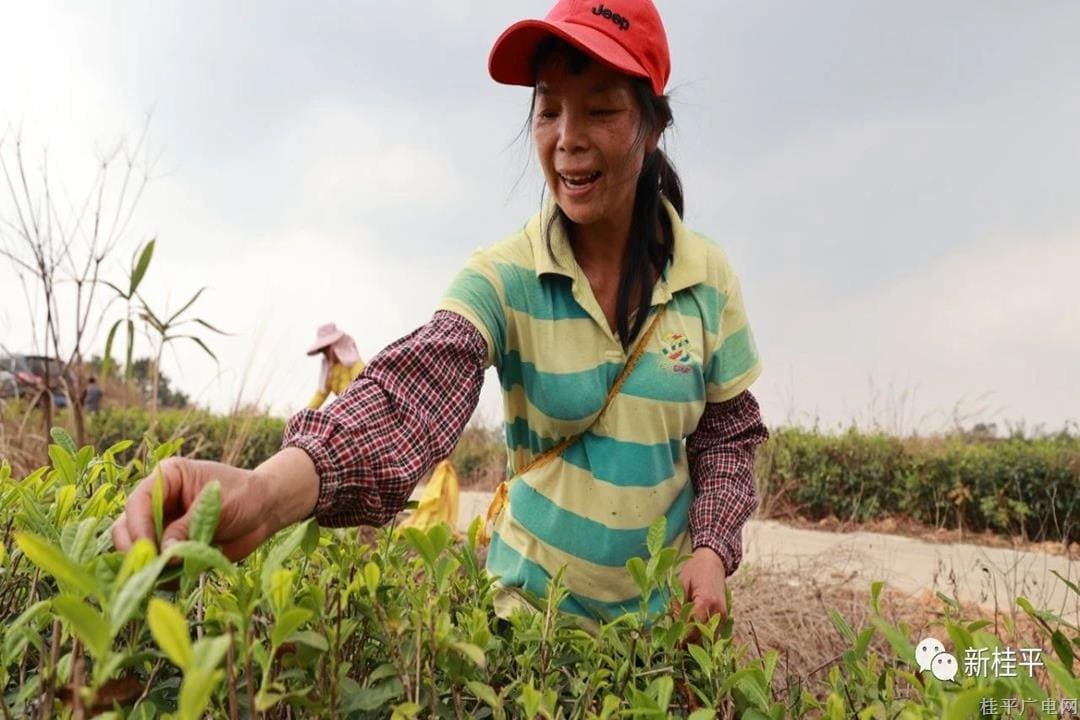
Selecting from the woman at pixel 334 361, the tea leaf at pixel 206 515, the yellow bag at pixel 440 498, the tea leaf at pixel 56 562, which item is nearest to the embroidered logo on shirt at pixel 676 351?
the tea leaf at pixel 206 515

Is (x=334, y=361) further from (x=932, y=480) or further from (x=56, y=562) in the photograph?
(x=56, y=562)

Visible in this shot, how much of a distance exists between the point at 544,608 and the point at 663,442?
0.73 meters

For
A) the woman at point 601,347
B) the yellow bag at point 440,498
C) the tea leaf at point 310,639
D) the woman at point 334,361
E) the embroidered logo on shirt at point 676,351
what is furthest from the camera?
the woman at point 334,361

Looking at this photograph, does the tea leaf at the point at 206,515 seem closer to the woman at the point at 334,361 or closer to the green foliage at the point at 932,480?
the woman at the point at 334,361

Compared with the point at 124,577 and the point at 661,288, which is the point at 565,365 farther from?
the point at 124,577

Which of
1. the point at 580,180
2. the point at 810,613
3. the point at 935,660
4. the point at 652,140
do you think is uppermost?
the point at 652,140

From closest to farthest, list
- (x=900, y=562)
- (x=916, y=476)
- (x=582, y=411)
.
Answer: (x=582, y=411) < (x=900, y=562) < (x=916, y=476)

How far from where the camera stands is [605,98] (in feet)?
5.45

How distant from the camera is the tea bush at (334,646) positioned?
664 millimetres

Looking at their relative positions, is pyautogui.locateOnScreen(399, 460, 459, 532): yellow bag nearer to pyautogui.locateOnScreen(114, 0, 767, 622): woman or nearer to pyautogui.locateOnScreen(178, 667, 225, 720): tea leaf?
pyautogui.locateOnScreen(114, 0, 767, 622): woman

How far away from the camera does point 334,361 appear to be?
7.48 meters

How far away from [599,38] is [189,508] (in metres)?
1.10

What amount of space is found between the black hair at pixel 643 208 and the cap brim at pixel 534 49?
24mm

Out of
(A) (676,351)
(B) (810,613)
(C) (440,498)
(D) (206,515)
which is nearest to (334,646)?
(D) (206,515)
